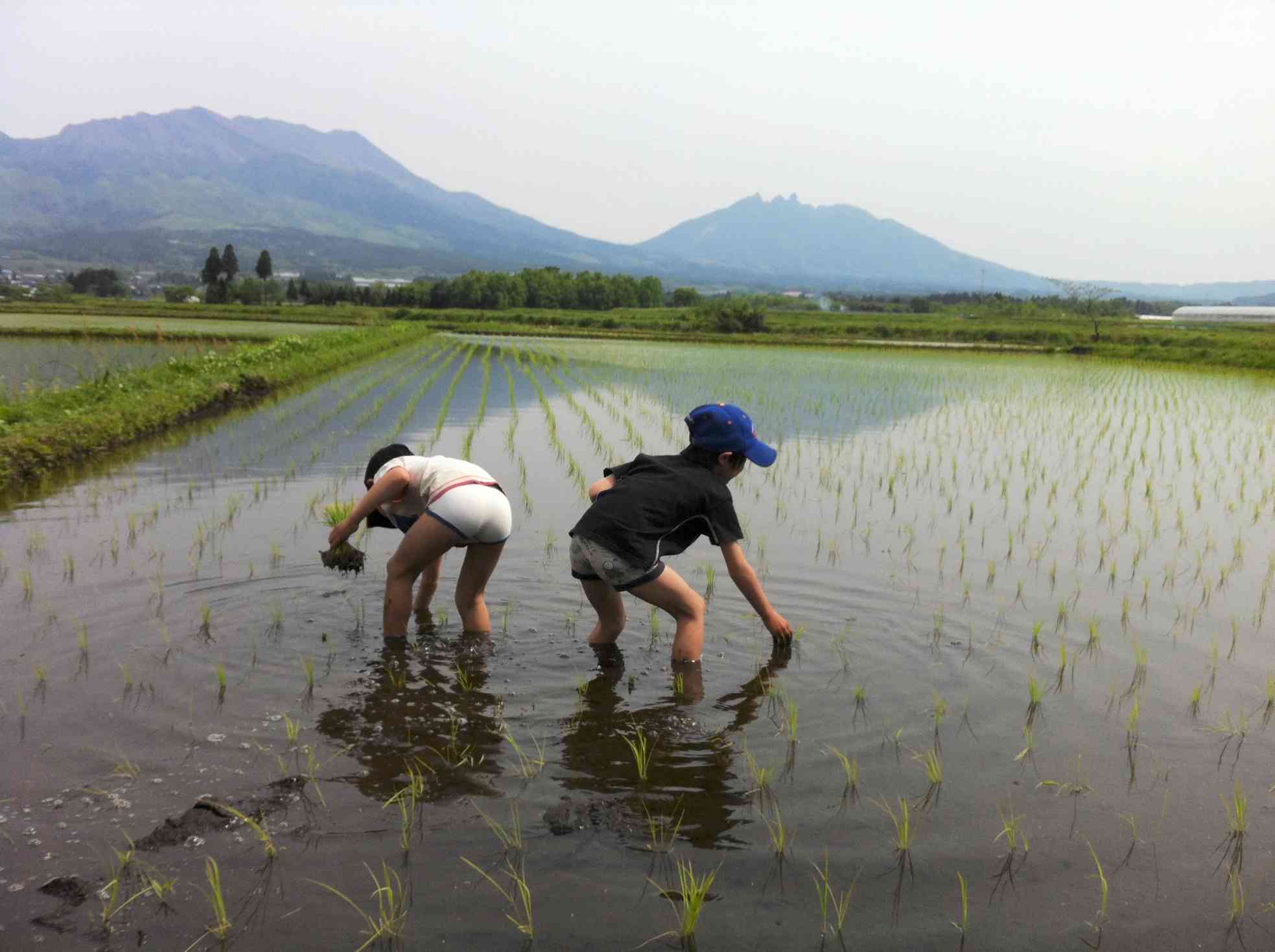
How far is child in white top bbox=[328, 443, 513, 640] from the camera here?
3.70m

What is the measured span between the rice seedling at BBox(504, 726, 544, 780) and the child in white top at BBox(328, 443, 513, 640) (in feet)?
2.69

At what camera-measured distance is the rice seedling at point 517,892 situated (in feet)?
7.10

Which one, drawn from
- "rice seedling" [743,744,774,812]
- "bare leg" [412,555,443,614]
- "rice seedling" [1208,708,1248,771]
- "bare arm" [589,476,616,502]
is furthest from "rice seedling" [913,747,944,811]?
"bare leg" [412,555,443,614]

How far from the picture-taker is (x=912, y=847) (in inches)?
101

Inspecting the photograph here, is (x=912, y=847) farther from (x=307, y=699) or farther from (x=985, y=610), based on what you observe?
(x=985, y=610)

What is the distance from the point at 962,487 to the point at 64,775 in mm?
6513

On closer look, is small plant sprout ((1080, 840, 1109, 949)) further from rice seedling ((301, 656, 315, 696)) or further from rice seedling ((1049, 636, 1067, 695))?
rice seedling ((301, 656, 315, 696))

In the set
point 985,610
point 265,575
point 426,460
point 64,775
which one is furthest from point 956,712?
point 265,575

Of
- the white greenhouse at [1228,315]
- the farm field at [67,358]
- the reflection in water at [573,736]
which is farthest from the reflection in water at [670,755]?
the white greenhouse at [1228,315]

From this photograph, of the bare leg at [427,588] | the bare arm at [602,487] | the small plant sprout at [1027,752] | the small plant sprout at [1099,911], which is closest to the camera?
the small plant sprout at [1099,911]

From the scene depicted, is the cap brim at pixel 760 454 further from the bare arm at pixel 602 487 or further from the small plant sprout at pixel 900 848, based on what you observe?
the small plant sprout at pixel 900 848

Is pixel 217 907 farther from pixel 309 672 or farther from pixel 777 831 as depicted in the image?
pixel 309 672

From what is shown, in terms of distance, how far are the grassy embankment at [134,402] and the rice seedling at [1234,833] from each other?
7219 millimetres

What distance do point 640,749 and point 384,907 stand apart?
1049mm
